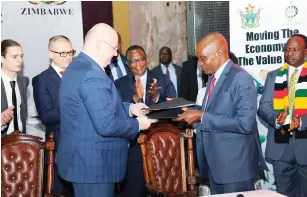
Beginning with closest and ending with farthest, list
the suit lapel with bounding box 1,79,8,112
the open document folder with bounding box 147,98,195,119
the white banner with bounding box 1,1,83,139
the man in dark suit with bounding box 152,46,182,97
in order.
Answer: the open document folder with bounding box 147,98,195,119 < the suit lapel with bounding box 1,79,8,112 < the white banner with bounding box 1,1,83,139 < the man in dark suit with bounding box 152,46,182,97

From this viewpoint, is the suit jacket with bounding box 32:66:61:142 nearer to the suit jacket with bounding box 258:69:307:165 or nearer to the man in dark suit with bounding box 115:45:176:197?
the man in dark suit with bounding box 115:45:176:197

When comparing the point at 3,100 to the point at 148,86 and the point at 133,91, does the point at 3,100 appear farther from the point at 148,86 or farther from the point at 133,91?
the point at 148,86

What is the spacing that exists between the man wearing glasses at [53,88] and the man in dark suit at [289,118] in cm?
175

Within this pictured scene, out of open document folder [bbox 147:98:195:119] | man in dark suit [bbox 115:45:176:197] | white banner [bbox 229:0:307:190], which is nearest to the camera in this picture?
open document folder [bbox 147:98:195:119]

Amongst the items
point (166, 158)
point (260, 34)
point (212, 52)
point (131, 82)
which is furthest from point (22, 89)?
point (260, 34)

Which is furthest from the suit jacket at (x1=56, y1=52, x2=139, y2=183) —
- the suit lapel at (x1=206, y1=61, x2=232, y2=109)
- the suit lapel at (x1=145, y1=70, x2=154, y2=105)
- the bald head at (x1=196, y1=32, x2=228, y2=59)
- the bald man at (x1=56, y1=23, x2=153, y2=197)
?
the suit lapel at (x1=145, y1=70, x2=154, y2=105)

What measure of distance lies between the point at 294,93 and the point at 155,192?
1.54 m

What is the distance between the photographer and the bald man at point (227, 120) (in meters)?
2.86

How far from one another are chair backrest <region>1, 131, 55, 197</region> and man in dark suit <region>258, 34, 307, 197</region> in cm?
189

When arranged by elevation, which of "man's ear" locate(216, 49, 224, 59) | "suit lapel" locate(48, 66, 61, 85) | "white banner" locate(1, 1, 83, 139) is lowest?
"suit lapel" locate(48, 66, 61, 85)

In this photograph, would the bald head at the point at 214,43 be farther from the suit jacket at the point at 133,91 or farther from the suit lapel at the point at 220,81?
the suit jacket at the point at 133,91

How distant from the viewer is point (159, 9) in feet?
22.7

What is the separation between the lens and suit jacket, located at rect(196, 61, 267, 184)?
285 centimetres

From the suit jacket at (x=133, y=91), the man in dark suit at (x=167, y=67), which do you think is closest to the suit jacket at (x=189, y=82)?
the man in dark suit at (x=167, y=67)
